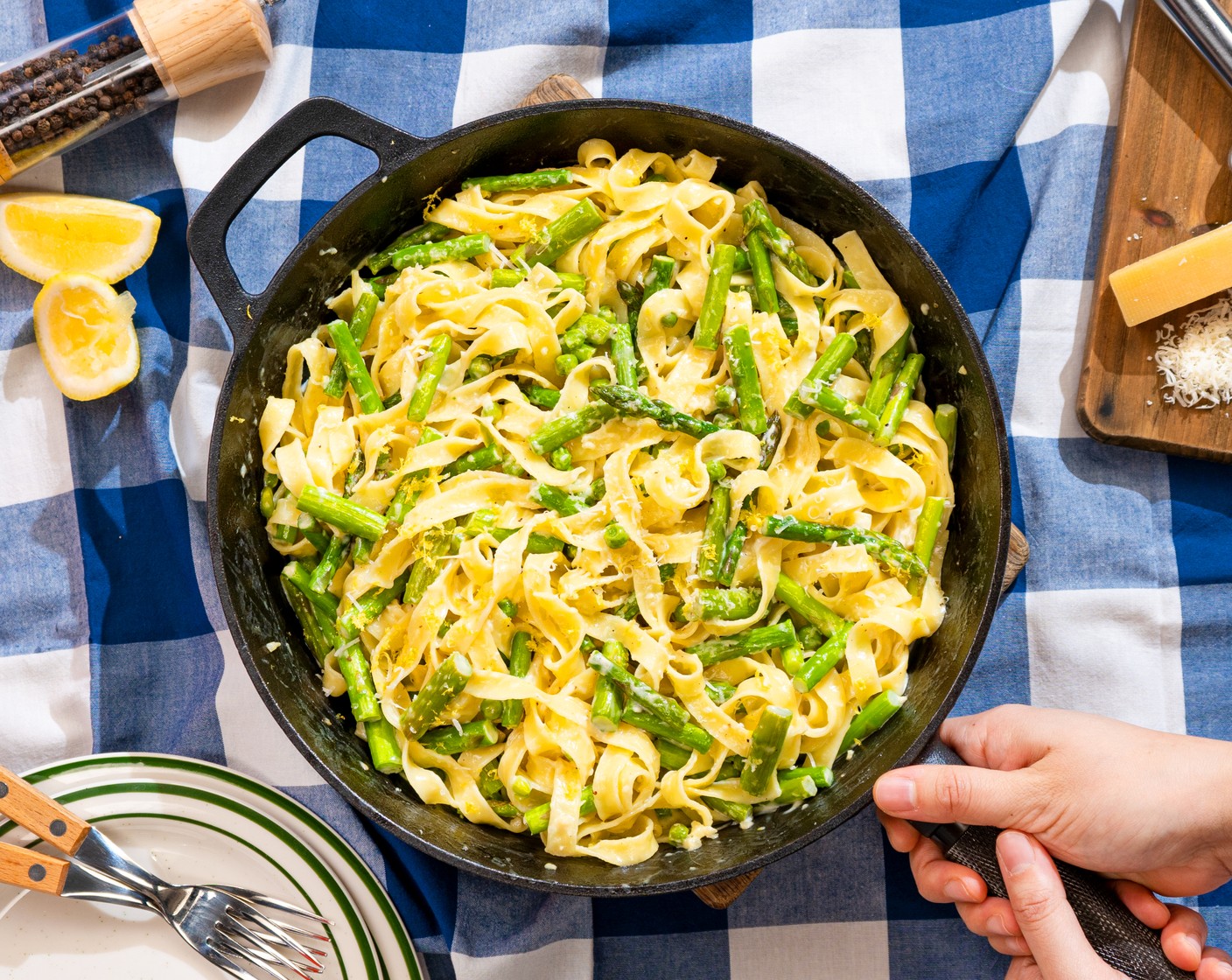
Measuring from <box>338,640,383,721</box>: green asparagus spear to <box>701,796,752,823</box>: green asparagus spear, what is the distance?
3.37 ft

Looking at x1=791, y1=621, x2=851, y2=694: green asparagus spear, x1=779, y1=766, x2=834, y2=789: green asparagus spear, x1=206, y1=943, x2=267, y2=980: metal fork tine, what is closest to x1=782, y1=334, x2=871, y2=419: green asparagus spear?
x1=791, y1=621, x2=851, y2=694: green asparagus spear

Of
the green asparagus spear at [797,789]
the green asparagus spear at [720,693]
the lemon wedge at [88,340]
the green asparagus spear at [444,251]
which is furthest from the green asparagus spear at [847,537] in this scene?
the lemon wedge at [88,340]

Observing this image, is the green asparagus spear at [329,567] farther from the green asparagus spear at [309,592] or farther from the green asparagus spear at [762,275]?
the green asparagus spear at [762,275]

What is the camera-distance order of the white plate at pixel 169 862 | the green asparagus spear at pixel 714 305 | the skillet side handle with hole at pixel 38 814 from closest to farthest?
the green asparagus spear at pixel 714 305
the skillet side handle with hole at pixel 38 814
the white plate at pixel 169 862

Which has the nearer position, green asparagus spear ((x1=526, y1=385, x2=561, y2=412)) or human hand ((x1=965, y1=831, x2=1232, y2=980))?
human hand ((x1=965, y1=831, x2=1232, y2=980))

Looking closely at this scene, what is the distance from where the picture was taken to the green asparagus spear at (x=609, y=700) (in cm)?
282

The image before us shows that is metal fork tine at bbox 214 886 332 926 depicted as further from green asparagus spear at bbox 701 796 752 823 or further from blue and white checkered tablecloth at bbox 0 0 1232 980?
green asparagus spear at bbox 701 796 752 823

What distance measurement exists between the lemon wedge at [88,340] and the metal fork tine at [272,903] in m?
1.77

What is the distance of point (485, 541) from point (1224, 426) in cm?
264

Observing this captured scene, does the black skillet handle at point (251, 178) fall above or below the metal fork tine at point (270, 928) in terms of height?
above

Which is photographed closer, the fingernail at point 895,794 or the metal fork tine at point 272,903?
the fingernail at point 895,794

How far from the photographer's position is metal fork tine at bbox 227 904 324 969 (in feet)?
10.3

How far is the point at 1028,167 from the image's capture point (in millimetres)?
3604

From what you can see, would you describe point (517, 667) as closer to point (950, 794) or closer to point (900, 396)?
point (950, 794)
